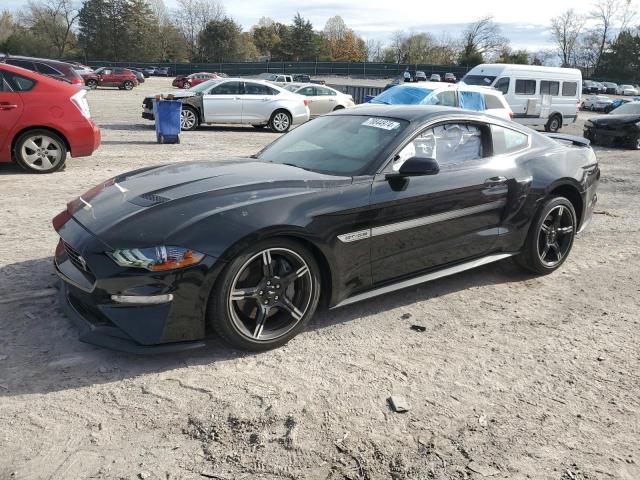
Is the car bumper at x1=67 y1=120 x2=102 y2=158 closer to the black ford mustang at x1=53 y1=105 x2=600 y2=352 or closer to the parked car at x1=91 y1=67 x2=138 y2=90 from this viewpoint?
the black ford mustang at x1=53 y1=105 x2=600 y2=352

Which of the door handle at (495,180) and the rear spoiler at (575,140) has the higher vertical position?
the rear spoiler at (575,140)

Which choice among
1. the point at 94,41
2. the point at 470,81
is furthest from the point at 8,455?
the point at 94,41

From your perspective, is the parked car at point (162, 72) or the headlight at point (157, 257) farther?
the parked car at point (162, 72)

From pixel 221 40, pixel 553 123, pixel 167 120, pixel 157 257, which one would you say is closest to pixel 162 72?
pixel 221 40

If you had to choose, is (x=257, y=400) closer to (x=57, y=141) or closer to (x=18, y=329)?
(x=18, y=329)

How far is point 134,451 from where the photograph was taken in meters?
2.46

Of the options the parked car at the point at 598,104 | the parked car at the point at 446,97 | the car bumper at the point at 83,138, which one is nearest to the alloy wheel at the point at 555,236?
the car bumper at the point at 83,138

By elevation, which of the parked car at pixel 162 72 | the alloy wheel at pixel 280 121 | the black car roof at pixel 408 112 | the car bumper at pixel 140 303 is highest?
the parked car at pixel 162 72

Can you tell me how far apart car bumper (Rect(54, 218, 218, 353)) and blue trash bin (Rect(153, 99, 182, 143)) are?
387 inches

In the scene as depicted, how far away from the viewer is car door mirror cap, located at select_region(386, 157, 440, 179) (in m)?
3.70

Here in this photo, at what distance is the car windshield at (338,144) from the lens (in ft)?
12.8

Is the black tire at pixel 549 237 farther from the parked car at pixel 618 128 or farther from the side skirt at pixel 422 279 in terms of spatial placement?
the parked car at pixel 618 128

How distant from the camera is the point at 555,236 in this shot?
4.95 m

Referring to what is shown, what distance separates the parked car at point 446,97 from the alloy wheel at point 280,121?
4.64m
